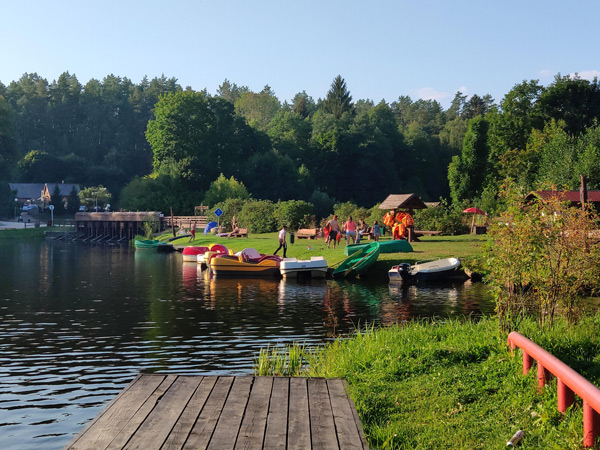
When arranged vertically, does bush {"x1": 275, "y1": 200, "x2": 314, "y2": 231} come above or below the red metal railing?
above

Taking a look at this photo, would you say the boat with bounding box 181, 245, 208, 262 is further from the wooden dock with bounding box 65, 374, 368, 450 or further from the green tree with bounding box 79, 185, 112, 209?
the green tree with bounding box 79, 185, 112, 209

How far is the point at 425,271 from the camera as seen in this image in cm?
3503

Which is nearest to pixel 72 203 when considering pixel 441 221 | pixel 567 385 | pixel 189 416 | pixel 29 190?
pixel 29 190

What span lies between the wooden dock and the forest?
179 feet

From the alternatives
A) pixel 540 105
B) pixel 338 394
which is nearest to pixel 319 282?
pixel 338 394

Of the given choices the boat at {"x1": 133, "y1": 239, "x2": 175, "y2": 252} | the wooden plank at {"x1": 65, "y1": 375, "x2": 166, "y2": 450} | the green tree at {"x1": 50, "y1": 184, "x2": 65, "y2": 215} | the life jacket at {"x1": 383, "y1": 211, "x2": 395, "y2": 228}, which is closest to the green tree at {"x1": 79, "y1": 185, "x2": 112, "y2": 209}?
the green tree at {"x1": 50, "y1": 184, "x2": 65, "y2": 215}

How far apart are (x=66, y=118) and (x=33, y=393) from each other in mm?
160274

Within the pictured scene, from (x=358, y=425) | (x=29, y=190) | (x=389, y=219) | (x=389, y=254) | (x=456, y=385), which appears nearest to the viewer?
(x=358, y=425)

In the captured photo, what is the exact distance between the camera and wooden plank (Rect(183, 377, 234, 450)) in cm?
771

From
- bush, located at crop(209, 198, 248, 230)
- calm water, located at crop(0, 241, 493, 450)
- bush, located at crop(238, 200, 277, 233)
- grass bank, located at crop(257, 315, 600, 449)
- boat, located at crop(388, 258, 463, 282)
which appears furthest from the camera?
bush, located at crop(209, 198, 248, 230)

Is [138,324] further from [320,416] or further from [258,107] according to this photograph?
[258,107]

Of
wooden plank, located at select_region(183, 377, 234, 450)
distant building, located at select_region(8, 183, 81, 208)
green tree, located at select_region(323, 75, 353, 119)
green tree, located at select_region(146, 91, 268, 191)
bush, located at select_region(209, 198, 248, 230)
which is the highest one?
green tree, located at select_region(323, 75, 353, 119)

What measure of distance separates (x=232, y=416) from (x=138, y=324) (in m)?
15.2

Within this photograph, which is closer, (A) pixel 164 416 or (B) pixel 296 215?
(A) pixel 164 416
